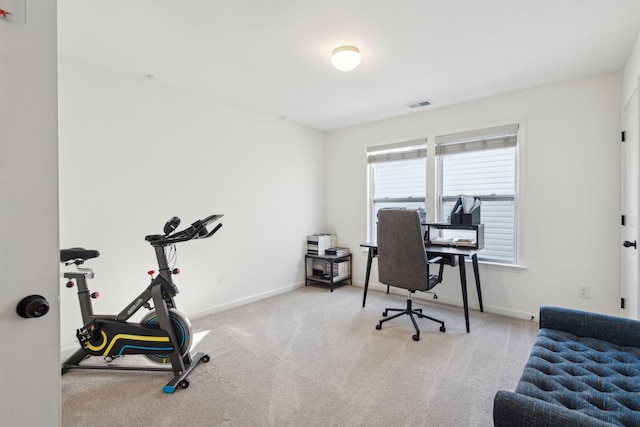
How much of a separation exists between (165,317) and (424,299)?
9.95ft

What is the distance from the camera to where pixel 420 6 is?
6.31 feet

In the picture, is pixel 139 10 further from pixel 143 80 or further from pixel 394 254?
pixel 394 254

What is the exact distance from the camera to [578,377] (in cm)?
142

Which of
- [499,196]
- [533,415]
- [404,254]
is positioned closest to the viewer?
[533,415]

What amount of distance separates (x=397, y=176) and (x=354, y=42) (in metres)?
2.32

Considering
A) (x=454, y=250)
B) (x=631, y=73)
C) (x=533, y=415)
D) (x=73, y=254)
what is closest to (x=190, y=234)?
(x=73, y=254)

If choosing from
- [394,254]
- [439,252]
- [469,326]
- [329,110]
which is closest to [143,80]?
[329,110]

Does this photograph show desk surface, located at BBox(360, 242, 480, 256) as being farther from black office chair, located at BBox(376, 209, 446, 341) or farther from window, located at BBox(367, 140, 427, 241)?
window, located at BBox(367, 140, 427, 241)

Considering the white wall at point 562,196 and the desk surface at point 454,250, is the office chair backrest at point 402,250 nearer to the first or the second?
the desk surface at point 454,250

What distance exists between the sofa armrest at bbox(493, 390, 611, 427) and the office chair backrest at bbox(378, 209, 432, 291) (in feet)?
5.68

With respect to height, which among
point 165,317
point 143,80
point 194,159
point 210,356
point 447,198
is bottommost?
point 210,356

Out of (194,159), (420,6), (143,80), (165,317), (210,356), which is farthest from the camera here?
(194,159)

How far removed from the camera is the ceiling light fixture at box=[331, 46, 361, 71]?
7.76 ft

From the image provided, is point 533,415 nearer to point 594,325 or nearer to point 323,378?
point 594,325
